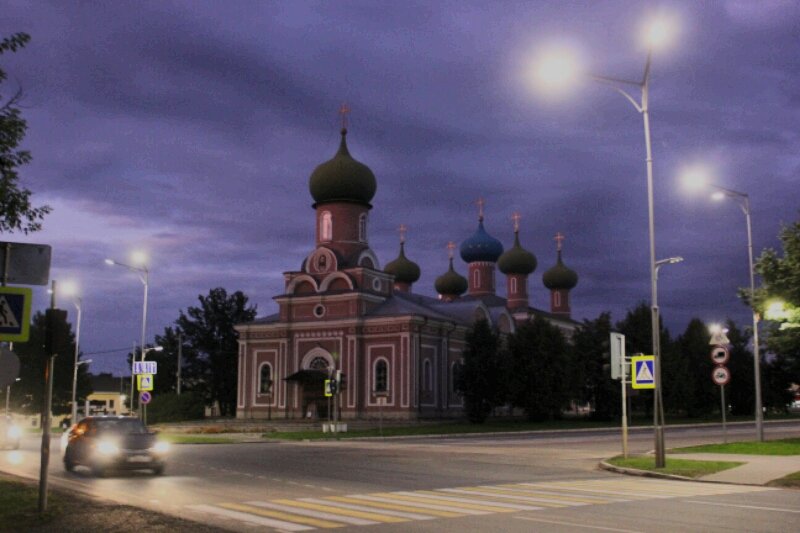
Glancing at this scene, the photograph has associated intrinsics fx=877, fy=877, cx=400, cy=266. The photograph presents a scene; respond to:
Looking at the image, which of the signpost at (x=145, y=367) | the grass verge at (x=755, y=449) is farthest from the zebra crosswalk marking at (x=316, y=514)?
the signpost at (x=145, y=367)

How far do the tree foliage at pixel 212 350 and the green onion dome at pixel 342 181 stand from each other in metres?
25.8

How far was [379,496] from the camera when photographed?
53.8 ft

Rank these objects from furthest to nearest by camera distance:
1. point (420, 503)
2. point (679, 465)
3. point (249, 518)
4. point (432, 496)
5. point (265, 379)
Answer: point (265, 379), point (679, 465), point (432, 496), point (420, 503), point (249, 518)

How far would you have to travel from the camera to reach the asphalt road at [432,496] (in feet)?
41.6

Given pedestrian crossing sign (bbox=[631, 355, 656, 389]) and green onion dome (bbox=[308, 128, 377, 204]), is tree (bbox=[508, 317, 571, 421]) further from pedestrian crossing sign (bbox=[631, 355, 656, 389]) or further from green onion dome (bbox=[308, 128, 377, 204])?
Answer: pedestrian crossing sign (bbox=[631, 355, 656, 389])

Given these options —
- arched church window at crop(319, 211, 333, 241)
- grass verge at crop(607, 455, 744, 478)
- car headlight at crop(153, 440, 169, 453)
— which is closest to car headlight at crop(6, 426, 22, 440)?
car headlight at crop(153, 440, 169, 453)

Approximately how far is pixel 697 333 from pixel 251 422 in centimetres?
5116

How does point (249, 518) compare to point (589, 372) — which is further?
point (589, 372)

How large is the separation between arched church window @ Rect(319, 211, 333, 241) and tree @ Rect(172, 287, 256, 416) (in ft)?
76.1

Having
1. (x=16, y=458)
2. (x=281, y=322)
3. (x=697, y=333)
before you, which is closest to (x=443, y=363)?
(x=281, y=322)

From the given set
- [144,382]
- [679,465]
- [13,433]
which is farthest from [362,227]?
[679,465]

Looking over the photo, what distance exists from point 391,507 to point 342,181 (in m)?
56.6

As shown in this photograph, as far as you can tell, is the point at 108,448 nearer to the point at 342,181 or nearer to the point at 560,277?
the point at 342,181

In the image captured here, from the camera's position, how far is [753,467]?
22.2 m
